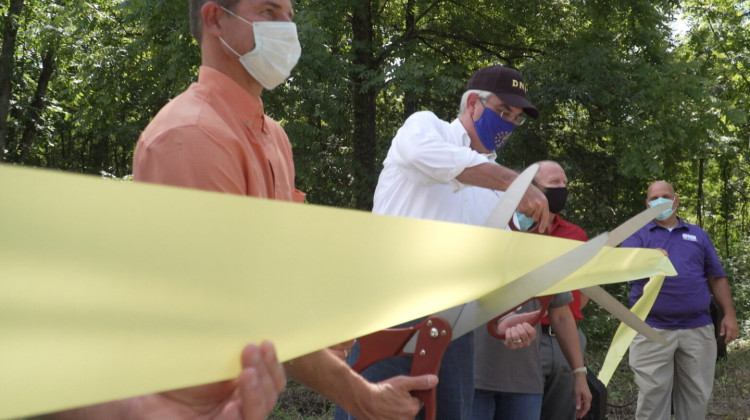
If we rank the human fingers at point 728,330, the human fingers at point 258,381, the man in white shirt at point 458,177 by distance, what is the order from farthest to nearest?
the human fingers at point 728,330 → the man in white shirt at point 458,177 → the human fingers at point 258,381

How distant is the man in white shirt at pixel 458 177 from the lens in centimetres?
259

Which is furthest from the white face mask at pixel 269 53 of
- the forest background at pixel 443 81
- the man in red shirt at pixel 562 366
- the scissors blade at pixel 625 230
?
the forest background at pixel 443 81

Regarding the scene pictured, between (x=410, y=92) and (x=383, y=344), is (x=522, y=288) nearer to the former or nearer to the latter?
(x=383, y=344)

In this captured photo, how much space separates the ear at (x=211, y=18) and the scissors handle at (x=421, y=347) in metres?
0.79

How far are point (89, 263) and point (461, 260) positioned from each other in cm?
106

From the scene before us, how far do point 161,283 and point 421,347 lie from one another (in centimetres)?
96

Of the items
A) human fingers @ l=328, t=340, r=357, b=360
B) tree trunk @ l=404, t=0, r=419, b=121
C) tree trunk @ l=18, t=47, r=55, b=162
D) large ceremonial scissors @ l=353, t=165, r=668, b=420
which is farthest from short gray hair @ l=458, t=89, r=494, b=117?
tree trunk @ l=18, t=47, r=55, b=162

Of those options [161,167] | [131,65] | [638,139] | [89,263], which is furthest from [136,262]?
[131,65]

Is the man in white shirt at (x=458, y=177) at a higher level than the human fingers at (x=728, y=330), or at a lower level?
higher

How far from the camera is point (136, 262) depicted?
1053 millimetres

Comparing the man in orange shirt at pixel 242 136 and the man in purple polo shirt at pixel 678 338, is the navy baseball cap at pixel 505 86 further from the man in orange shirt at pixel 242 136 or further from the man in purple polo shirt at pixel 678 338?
the man in purple polo shirt at pixel 678 338

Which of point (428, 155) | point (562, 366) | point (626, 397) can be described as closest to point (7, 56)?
point (626, 397)

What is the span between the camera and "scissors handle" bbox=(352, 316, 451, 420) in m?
1.87

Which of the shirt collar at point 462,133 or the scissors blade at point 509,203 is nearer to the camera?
the scissors blade at point 509,203
